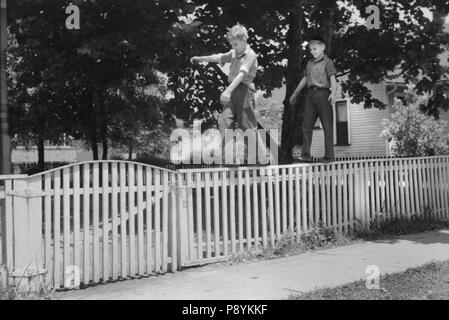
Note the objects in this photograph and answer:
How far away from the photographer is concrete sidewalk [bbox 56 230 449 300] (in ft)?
17.4

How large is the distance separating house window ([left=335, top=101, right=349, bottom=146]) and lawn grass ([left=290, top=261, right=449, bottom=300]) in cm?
1989

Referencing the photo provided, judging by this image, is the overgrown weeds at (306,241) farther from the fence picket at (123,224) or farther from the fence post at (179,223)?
the fence picket at (123,224)

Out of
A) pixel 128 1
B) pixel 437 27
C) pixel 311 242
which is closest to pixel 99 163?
pixel 311 242

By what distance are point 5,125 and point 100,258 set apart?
24.9 ft

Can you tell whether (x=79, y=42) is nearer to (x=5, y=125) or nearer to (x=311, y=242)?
(x=5, y=125)

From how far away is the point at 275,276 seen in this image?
598 centimetres

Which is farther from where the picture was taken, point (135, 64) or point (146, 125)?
point (146, 125)

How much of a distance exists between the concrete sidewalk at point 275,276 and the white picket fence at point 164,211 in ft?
0.95

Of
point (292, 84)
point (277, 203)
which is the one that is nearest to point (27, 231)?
point (277, 203)

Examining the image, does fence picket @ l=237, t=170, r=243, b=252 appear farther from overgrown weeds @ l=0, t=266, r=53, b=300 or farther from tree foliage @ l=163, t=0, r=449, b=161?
tree foliage @ l=163, t=0, r=449, b=161

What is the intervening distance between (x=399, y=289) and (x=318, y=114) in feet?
13.5

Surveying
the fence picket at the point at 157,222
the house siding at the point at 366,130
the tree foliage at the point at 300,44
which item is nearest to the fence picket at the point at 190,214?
the fence picket at the point at 157,222

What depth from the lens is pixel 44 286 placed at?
207 inches

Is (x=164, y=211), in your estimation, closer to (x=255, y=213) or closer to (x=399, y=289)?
(x=255, y=213)
